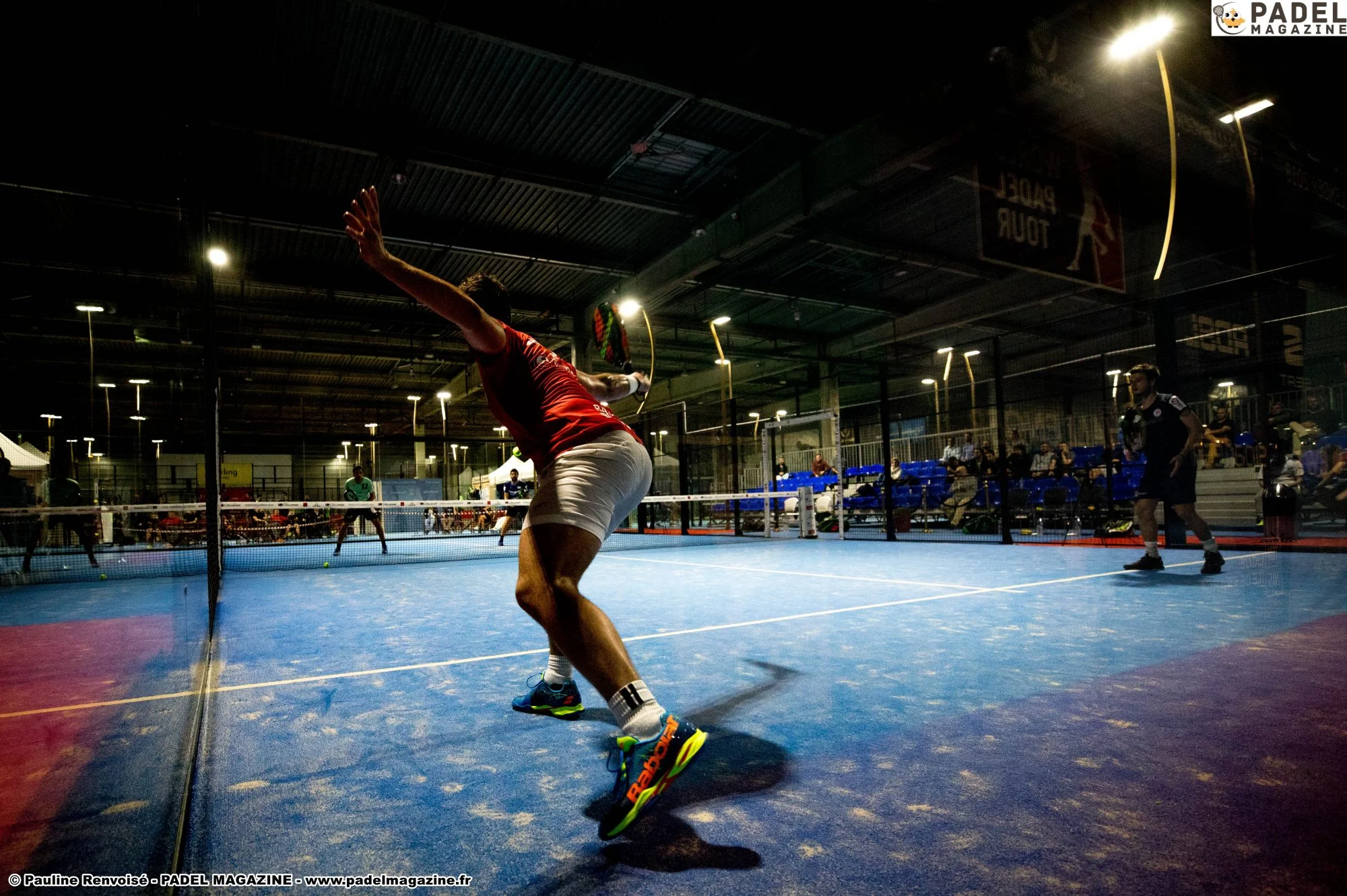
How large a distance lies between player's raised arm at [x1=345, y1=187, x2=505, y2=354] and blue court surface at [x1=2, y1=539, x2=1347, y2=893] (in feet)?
4.59

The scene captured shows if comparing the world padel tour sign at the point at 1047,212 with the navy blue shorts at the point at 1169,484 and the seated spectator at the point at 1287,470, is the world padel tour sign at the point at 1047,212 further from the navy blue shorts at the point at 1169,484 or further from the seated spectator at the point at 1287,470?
the seated spectator at the point at 1287,470

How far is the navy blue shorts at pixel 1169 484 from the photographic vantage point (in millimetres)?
6387

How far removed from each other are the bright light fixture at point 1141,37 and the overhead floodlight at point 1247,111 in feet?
6.56

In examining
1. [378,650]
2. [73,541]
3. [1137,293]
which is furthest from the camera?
[1137,293]

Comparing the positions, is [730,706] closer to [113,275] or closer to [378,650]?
[378,650]

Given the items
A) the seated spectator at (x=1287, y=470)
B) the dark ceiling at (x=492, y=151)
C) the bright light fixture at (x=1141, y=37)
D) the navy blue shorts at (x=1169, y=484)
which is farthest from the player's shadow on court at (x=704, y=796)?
the seated spectator at (x=1287, y=470)

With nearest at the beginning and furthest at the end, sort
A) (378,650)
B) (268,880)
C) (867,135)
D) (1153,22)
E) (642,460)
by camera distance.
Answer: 1. (268,880)
2. (642,460)
3. (378,650)
4. (1153,22)
5. (867,135)

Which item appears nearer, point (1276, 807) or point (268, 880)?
point (268, 880)

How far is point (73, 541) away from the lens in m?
8.40

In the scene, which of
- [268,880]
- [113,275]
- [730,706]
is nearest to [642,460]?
[730,706]

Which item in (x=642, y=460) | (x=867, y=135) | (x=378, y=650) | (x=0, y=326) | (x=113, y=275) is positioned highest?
(x=867, y=135)

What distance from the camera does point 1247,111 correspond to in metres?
8.05

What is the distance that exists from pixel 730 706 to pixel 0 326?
289 cm

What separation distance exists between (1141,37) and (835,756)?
8130 mm
